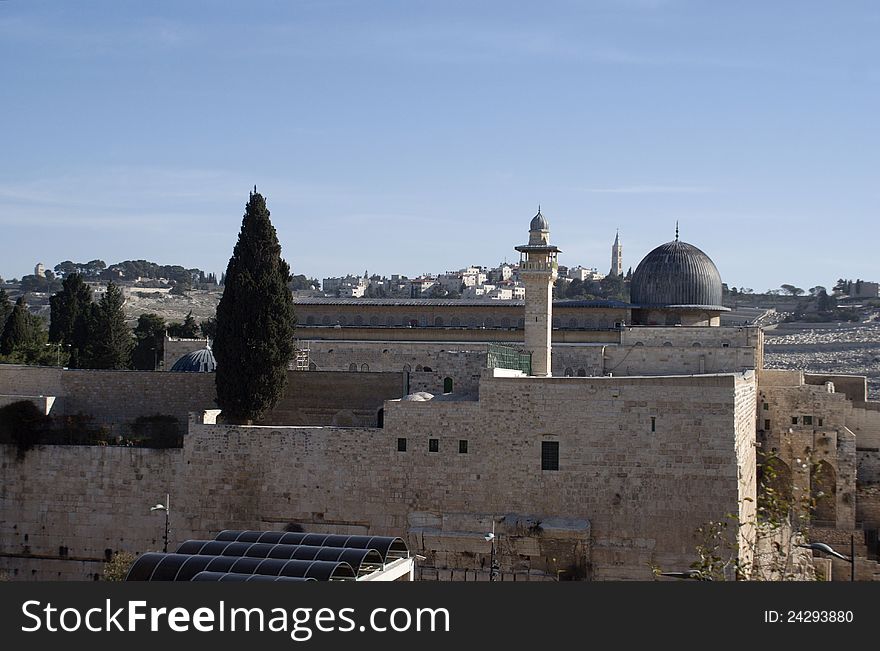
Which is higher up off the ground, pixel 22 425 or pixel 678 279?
pixel 678 279

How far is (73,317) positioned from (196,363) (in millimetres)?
13458

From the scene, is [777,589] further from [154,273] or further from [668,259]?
[154,273]

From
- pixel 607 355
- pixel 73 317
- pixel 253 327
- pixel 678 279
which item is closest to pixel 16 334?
pixel 73 317

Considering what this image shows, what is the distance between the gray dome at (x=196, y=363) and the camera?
92.9 ft

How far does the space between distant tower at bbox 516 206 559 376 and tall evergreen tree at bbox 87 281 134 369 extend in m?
15.7

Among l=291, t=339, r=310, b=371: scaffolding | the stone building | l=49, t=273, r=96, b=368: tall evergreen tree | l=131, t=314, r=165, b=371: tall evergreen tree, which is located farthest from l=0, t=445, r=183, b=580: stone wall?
l=131, t=314, r=165, b=371: tall evergreen tree

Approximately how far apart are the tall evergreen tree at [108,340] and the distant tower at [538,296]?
1566cm

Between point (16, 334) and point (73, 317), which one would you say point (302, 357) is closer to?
point (16, 334)

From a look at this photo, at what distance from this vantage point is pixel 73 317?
40031mm

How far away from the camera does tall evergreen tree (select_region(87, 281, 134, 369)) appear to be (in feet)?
116

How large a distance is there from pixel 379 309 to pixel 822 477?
14421mm

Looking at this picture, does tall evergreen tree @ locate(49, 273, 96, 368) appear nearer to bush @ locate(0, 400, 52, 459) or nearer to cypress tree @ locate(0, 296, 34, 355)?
cypress tree @ locate(0, 296, 34, 355)

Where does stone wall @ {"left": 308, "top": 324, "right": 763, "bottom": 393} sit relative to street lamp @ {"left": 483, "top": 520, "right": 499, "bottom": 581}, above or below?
above

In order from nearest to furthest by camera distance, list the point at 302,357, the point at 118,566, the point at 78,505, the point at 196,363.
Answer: the point at 118,566, the point at 78,505, the point at 196,363, the point at 302,357
